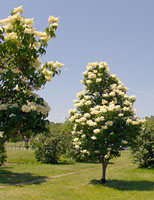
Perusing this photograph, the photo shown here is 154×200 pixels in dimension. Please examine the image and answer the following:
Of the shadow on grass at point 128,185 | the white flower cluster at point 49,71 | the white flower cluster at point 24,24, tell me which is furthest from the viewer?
the shadow on grass at point 128,185

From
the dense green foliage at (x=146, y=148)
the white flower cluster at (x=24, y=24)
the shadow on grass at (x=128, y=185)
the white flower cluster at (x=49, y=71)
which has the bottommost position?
the shadow on grass at (x=128, y=185)

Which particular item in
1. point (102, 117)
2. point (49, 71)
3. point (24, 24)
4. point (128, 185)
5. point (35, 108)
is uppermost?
point (24, 24)

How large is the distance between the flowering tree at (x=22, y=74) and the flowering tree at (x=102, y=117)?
8445 millimetres

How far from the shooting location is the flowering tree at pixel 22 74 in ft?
21.1

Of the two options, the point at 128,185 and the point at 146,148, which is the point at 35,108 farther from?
the point at 146,148

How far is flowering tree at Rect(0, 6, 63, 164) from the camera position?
6.44 metres

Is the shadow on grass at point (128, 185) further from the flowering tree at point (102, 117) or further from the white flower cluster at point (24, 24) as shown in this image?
the white flower cluster at point (24, 24)

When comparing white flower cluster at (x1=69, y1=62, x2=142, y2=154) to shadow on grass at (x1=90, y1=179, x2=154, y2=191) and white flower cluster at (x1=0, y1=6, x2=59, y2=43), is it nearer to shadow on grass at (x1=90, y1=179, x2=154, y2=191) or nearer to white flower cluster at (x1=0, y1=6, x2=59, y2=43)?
shadow on grass at (x1=90, y1=179, x2=154, y2=191)

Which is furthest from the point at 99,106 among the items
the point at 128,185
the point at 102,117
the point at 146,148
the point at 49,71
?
the point at 146,148

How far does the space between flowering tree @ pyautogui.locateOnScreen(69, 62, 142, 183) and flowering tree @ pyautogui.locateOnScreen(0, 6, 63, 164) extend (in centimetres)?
845

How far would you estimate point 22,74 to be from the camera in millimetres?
7707

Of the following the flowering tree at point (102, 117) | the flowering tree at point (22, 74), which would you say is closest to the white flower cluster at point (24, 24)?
the flowering tree at point (22, 74)

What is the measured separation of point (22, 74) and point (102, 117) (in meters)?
8.59

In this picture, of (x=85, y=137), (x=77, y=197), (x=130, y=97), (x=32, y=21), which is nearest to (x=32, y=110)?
(x=32, y=21)
